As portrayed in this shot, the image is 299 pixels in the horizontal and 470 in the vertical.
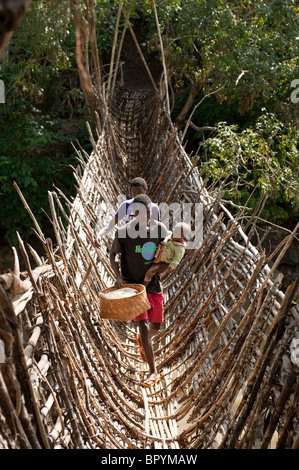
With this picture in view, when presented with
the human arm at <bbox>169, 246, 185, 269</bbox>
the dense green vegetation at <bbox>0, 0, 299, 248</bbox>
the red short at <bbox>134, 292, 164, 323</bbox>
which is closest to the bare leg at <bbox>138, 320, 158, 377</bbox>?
the red short at <bbox>134, 292, 164, 323</bbox>

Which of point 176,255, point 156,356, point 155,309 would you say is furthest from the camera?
point 156,356

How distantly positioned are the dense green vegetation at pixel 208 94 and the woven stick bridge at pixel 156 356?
9.79ft

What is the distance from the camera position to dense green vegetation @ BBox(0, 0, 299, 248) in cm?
632

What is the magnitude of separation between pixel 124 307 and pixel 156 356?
0.75m

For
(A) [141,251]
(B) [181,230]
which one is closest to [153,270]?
(A) [141,251]

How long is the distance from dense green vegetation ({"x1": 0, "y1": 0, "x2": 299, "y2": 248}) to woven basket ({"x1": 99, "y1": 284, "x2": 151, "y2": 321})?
11.8 feet

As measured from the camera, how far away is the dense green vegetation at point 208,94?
6324 mm

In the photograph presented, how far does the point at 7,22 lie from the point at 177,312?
2464 millimetres

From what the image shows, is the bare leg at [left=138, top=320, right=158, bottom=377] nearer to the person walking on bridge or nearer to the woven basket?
the person walking on bridge

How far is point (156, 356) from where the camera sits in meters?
2.71

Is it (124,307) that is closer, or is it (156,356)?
(124,307)

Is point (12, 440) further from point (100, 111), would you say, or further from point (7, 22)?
point (100, 111)

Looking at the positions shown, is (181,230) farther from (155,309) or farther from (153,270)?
(155,309)
